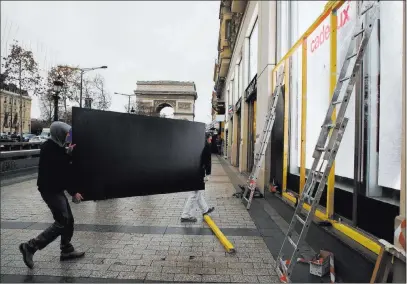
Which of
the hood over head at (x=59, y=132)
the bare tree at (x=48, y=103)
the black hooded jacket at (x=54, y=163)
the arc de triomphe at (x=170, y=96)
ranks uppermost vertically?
the arc de triomphe at (x=170, y=96)

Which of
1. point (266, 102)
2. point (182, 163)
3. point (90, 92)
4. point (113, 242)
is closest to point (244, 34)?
point (266, 102)

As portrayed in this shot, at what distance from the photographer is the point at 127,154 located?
12.4ft

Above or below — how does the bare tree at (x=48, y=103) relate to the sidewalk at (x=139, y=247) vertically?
above

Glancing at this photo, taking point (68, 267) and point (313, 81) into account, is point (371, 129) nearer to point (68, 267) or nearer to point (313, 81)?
point (313, 81)

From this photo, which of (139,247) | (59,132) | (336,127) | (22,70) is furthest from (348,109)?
(22,70)

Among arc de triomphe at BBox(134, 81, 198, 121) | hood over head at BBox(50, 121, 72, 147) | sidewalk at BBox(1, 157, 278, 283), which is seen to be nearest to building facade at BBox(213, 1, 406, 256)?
sidewalk at BBox(1, 157, 278, 283)

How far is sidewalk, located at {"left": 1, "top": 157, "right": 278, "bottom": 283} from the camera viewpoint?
3582 mm

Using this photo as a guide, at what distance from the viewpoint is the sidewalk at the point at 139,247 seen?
358cm

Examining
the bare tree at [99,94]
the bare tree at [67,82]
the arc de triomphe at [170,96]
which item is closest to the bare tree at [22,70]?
the bare tree at [67,82]

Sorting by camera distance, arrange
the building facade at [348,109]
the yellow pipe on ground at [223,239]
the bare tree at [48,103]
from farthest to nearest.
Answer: the bare tree at [48,103] < the yellow pipe on ground at [223,239] < the building facade at [348,109]

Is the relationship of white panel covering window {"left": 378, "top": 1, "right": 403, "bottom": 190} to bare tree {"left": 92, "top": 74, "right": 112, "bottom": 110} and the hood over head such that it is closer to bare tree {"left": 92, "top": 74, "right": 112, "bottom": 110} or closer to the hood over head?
the hood over head

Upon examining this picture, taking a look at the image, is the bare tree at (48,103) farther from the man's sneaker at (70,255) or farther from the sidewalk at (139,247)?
the man's sneaker at (70,255)

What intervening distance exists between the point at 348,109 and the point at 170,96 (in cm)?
5727

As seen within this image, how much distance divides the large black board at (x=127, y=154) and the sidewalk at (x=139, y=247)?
93 centimetres
